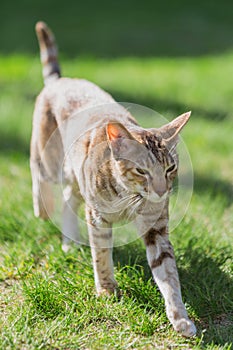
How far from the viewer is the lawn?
10.8ft

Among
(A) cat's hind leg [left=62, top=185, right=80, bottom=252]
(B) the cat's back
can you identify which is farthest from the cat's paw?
(B) the cat's back

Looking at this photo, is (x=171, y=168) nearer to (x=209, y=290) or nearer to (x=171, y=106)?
(x=209, y=290)

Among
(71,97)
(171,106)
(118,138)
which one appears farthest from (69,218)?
(171,106)

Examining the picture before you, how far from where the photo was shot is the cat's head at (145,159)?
123 inches

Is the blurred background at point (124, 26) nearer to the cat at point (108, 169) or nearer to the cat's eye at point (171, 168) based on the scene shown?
the cat at point (108, 169)

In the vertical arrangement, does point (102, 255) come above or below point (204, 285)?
above

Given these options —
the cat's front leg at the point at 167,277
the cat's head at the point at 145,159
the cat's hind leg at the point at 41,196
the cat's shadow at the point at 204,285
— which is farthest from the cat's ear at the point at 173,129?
the cat's hind leg at the point at 41,196

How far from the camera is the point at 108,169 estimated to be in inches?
134

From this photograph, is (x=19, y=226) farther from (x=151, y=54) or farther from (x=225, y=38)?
(x=225, y=38)

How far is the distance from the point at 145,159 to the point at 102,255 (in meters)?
0.73

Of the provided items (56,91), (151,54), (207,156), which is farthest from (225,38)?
(56,91)

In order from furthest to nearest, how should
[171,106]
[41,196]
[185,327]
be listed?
[171,106], [41,196], [185,327]

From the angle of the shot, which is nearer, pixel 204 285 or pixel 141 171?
pixel 141 171

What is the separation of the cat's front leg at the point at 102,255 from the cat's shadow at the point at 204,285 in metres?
0.29
